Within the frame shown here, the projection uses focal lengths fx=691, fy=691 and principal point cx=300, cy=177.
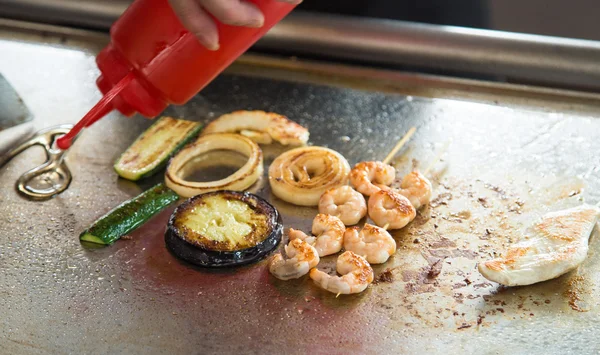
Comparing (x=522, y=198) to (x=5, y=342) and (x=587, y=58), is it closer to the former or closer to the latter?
(x=587, y=58)

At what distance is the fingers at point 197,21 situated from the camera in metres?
2.17

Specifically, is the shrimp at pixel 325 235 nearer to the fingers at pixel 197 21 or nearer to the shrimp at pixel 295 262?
the shrimp at pixel 295 262

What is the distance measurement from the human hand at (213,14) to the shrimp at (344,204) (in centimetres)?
75

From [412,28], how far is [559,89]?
81 cm

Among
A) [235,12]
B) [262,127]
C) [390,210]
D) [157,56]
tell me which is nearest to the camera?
[235,12]

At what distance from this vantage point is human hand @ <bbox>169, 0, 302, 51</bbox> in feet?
6.91

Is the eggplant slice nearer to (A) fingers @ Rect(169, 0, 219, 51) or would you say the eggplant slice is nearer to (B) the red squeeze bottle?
(B) the red squeeze bottle

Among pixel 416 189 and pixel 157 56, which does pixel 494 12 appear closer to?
pixel 416 189

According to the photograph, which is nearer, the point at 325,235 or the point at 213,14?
the point at 213,14

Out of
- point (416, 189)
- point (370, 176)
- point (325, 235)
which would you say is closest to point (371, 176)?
point (370, 176)

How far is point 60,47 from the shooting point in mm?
3949

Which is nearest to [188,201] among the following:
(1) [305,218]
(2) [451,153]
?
(1) [305,218]

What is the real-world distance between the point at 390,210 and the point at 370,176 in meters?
0.28

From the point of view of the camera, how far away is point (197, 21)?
7.19ft
